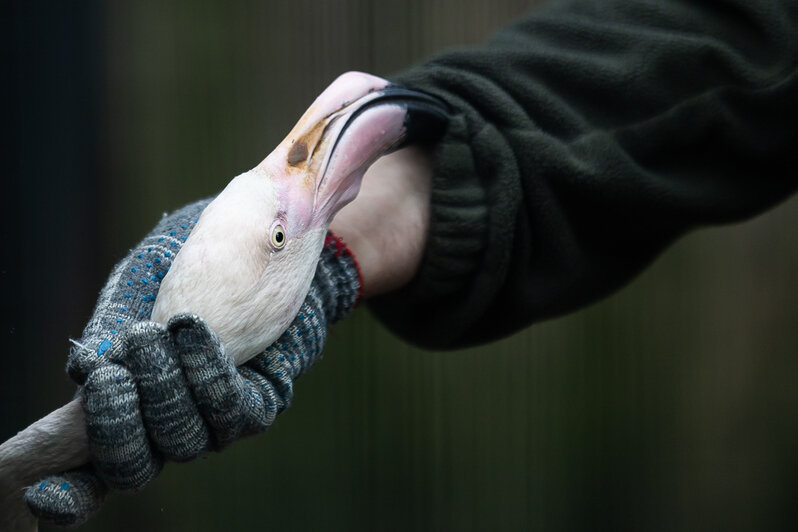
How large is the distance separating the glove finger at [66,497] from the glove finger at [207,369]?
77 millimetres

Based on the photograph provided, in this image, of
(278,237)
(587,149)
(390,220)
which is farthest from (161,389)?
(587,149)

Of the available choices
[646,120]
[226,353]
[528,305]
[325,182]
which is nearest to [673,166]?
[646,120]

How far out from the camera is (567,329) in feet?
5.63

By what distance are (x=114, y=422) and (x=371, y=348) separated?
1156 millimetres

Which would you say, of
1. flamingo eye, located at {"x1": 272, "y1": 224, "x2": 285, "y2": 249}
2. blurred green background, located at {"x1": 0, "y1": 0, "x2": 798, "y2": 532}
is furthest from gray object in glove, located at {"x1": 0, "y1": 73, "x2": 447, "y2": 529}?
blurred green background, located at {"x1": 0, "y1": 0, "x2": 798, "y2": 532}

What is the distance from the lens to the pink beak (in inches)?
24.3

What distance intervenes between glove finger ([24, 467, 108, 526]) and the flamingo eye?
18 cm

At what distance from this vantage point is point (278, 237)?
1.94ft

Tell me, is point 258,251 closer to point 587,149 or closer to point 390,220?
point 390,220

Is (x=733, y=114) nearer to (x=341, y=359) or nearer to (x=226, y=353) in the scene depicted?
(x=226, y=353)

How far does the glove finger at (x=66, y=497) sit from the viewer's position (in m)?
0.50

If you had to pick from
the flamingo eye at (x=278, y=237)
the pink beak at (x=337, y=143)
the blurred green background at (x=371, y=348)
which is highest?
the pink beak at (x=337, y=143)

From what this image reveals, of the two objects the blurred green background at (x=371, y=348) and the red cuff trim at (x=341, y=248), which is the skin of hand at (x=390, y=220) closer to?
the red cuff trim at (x=341, y=248)

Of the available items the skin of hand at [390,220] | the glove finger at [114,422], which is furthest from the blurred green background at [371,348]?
the glove finger at [114,422]
